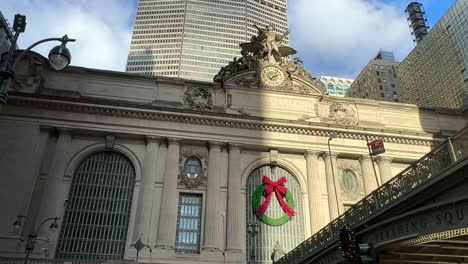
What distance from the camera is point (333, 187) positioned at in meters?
30.1

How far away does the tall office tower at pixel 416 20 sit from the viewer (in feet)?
269

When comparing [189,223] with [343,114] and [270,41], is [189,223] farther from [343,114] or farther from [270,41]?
[270,41]

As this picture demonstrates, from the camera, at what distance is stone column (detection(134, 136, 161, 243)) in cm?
2612

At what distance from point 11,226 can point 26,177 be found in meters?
3.27

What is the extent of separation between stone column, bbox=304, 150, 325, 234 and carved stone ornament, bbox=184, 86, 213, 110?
8640 mm

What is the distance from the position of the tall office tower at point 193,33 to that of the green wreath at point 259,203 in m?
82.7

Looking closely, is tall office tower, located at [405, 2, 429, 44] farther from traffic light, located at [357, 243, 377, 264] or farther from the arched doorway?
traffic light, located at [357, 243, 377, 264]

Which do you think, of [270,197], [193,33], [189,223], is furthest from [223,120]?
[193,33]

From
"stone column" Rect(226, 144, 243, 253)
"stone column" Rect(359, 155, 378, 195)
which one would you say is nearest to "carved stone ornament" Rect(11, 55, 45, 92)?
"stone column" Rect(226, 144, 243, 253)

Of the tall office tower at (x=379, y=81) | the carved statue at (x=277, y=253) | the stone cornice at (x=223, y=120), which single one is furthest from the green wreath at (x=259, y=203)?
the tall office tower at (x=379, y=81)

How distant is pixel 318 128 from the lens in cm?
3162

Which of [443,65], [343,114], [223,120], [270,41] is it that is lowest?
[223,120]

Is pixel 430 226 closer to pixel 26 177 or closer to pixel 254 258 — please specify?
pixel 254 258

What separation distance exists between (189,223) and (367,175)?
557 inches
